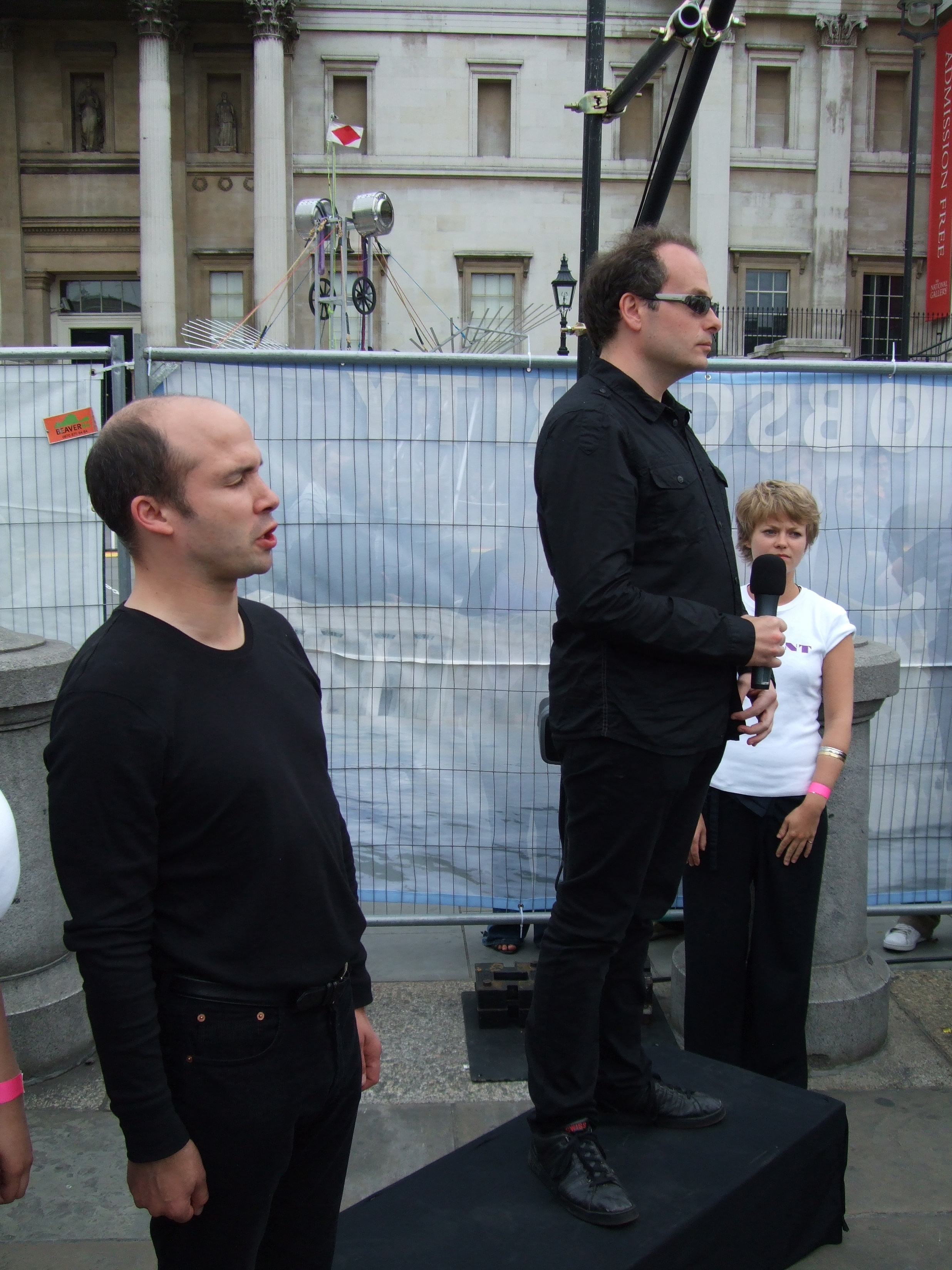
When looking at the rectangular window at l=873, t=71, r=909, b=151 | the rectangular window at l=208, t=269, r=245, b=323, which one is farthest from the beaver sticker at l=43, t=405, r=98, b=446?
the rectangular window at l=873, t=71, r=909, b=151

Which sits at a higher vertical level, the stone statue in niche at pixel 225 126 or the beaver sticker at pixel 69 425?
the stone statue in niche at pixel 225 126

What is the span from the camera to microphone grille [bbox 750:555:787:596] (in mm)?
2738

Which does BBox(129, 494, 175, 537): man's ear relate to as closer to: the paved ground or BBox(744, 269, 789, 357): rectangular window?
the paved ground

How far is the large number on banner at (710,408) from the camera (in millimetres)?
4398

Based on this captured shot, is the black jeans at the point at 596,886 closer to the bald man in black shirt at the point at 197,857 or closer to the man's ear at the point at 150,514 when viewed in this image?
the bald man in black shirt at the point at 197,857

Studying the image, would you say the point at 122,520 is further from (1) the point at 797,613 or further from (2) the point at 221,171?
(2) the point at 221,171

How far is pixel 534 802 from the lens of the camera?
4.55m

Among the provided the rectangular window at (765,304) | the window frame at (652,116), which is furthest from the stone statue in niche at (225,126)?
the rectangular window at (765,304)

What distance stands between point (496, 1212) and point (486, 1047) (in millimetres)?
1511

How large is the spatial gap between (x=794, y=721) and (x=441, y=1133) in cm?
173

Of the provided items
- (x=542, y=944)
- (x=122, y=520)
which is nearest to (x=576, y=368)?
(x=542, y=944)

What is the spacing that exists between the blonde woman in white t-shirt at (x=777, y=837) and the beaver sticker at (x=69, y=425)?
8.15ft

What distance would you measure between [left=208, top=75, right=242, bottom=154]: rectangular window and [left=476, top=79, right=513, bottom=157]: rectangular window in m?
6.82

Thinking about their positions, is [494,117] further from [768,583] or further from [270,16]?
[768,583]
